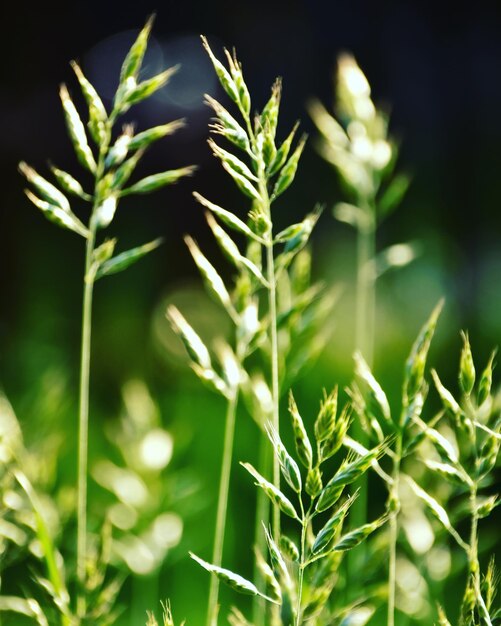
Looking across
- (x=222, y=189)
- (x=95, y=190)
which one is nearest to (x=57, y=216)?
Answer: (x=95, y=190)

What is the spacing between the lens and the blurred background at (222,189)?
75.5 inches

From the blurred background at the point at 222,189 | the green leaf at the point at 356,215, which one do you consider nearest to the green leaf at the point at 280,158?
the green leaf at the point at 356,215

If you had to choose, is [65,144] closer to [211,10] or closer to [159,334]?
[211,10]

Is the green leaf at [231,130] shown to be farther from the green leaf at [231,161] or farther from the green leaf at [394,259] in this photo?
the green leaf at [394,259]

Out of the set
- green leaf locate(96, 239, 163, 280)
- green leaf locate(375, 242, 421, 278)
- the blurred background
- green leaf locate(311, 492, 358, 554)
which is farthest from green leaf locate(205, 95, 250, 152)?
the blurred background

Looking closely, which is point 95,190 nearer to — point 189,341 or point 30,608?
point 189,341

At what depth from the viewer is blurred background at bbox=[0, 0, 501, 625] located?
1918mm

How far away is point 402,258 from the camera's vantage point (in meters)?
0.78

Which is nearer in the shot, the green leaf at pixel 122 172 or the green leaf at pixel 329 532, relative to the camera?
the green leaf at pixel 329 532

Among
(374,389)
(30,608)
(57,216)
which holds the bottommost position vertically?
(30,608)

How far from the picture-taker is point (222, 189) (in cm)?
324

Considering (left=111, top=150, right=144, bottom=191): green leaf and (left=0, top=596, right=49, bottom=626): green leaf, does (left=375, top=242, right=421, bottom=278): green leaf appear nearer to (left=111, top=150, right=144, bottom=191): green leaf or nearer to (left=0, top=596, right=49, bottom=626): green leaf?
(left=111, top=150, right=144, bottom=191): green leaf

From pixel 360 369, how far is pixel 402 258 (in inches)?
13.1

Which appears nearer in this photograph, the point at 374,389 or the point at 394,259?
the point at 374,389
